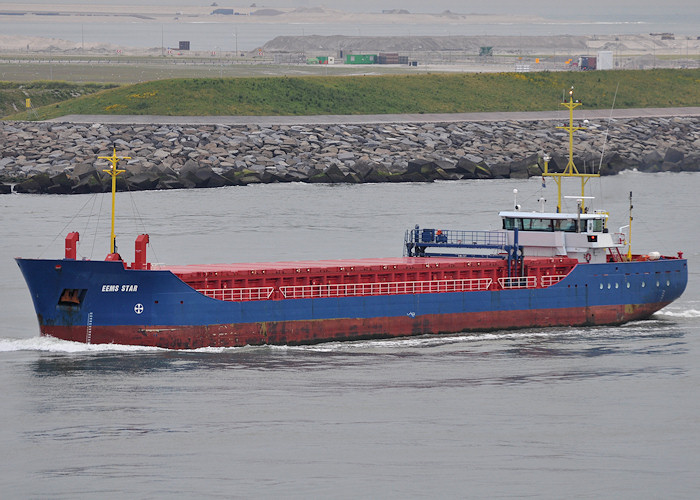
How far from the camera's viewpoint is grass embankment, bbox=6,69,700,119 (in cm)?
11538

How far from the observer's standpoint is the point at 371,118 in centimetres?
11888

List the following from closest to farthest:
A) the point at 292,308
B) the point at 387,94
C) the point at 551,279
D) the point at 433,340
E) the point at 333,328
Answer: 1. the point at 292,308
2. the point at 333,328
3. the point at 433,340
4. the point at 551,279
5. the point at 387,94

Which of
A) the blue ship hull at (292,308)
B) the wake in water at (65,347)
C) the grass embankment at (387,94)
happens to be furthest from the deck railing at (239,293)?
the grass embankment at (387,94)

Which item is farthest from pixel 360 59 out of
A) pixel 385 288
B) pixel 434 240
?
pixel 385 288

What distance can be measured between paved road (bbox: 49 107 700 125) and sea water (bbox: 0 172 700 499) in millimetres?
57781

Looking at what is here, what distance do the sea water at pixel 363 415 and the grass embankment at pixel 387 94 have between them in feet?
209

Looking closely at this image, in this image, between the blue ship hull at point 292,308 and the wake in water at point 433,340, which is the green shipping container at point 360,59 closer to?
the wake in water at point 433,340

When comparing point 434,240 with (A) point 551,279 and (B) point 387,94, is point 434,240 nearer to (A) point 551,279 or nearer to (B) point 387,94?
(A) point 551,279

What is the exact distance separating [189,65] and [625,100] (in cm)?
6068

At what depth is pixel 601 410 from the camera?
35.6 meters

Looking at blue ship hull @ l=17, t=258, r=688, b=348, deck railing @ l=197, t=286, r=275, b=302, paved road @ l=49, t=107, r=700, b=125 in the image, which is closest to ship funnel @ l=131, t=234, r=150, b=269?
blue ship hull @ l=17, t=258, r=688, b=348

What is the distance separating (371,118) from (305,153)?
17.8 m

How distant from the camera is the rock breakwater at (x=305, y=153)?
9250 cm

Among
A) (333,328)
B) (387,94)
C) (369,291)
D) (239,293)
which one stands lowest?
(333,328)
